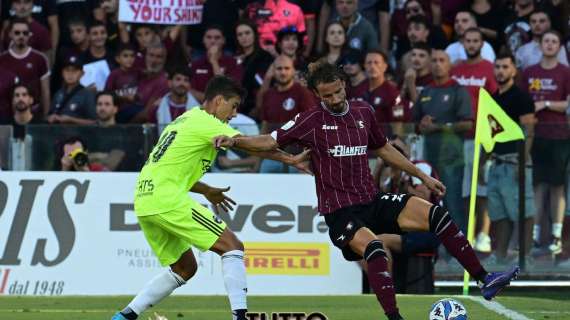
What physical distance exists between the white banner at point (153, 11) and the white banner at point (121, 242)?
3110mm

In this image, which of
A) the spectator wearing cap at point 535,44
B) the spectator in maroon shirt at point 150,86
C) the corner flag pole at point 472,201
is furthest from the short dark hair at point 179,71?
the spectator wearing cap at point 535,44

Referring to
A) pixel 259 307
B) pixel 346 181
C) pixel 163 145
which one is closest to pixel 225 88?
pixel 163 145

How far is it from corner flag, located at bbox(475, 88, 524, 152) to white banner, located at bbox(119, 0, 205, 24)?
16.2 ft

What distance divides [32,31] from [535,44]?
6.81 m

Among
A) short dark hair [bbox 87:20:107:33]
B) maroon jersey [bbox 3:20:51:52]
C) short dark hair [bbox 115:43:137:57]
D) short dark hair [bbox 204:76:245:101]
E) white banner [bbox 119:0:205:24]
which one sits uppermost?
white banner [bbox 119:0:205:24]

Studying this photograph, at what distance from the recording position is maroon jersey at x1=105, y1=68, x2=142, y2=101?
18906 millimetres

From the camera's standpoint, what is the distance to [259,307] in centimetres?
1384

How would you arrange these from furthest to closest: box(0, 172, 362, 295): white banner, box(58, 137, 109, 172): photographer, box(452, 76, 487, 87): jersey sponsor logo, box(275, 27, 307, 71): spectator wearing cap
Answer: box(275, 27, 307, 71): spectator wearing cap
box(452, 76, 487, 87): jersey sponsor logo
box(58, 137, 109, 172): photographer
box(0, 172, 362, 295): white banner

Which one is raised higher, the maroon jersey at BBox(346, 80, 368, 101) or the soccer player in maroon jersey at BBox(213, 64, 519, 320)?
the maroon jersey at BBox(346, 80, 368, 101)

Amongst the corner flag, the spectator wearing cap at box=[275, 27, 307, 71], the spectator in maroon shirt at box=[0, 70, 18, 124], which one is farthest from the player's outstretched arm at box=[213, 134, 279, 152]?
the spectator in maroon shirt at box=[0, 70, 18, 124]

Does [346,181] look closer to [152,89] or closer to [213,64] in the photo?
[213,64]

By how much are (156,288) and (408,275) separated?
5148mm

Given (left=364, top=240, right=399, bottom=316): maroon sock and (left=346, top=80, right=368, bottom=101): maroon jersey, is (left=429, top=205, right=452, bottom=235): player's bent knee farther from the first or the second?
(left=346, top=80, right=368, bottom=101): maroon jersey

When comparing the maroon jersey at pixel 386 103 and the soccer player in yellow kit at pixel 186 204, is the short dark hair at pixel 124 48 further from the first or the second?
the soccer player in yellow kit at pixel 186 204
